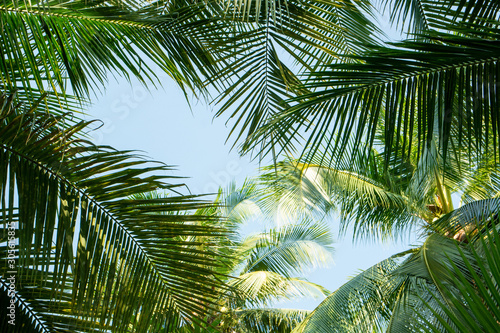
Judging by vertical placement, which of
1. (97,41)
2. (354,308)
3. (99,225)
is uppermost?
(97,41)

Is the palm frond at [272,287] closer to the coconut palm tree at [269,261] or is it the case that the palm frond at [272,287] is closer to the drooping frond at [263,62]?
the coconut palm tree at [269,261]

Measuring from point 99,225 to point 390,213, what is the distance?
6.80m

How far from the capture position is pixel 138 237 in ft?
6.35

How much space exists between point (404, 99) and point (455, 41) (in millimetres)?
342

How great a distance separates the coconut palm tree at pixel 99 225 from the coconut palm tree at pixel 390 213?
8.50ft

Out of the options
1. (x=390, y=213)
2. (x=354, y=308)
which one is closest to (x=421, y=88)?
(x=354, y=308)

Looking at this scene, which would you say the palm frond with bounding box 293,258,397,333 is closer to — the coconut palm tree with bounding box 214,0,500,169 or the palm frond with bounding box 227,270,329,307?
the palm frond with bounding box 227,270,329,307

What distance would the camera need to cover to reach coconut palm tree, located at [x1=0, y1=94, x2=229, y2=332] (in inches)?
70.8

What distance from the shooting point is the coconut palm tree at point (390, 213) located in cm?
466

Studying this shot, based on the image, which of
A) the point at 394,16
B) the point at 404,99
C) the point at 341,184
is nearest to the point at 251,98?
the point at 404,99

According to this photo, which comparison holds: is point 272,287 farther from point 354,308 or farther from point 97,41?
point 97,41

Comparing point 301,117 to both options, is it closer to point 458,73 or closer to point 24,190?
point 458,73

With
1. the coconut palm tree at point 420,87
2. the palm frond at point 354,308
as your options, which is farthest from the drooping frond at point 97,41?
the palm frond at point 354,308

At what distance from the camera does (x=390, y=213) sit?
8000 mm
